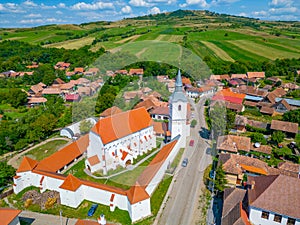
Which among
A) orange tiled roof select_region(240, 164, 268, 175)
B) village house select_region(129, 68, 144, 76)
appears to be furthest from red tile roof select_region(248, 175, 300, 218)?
village house select_region(129, 68, 144, 76)

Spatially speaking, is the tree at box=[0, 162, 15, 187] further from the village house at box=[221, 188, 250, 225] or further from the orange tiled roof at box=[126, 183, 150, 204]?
the village house at box=[221, 188, 250, 225]

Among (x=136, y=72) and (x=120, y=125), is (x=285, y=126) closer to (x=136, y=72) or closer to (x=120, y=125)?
(x=120, y=125)

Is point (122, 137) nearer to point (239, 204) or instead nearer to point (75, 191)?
point (75, 191)

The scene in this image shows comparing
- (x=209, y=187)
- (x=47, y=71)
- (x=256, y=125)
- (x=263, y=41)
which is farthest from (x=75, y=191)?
(x=263, y=41)

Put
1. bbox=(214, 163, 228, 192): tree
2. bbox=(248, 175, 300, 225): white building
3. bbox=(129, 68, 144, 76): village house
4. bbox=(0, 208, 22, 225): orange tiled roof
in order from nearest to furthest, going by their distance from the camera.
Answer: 1. bbox=(248, 175, 300, 225): white building
2. bbox=(0, 208, 22, 225): orange tiled roof
3. bbox=(214, 163, 228, 192): tree
4. bbox=(129, 68, 144, 76): village house

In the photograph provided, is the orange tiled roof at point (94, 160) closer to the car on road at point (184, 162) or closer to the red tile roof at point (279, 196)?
the car on road at point (184, 162)

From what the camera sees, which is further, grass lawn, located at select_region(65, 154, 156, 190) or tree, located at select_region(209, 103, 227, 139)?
tree, located at select_region(209, 103, 227, 139)
